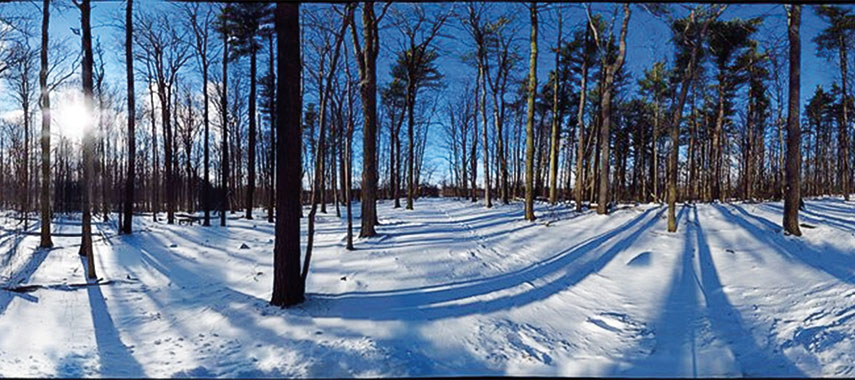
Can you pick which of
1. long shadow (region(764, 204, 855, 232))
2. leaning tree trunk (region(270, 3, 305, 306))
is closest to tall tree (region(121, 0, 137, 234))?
leaning tree trunk (region(270, 3, 305, 306))

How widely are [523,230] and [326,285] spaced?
22.6 ft

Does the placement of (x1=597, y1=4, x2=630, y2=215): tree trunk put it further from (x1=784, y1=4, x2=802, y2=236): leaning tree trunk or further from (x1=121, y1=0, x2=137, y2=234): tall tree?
(x1=121, y1=0, x2=137, y2=234): tall tree

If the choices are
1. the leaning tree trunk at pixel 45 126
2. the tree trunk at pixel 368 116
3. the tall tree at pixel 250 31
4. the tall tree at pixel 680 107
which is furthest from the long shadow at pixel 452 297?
the tall tree at pixel 250 31

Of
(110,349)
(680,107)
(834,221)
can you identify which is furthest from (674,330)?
(834,221)

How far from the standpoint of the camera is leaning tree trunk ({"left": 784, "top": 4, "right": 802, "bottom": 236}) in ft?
28.3

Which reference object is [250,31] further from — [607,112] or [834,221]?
[834,221]

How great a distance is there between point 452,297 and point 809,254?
7.45 m

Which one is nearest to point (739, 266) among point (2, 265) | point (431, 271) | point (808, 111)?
point (431, 271)

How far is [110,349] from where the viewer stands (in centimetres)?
425

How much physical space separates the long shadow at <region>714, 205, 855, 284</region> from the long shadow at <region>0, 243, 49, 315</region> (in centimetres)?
1304

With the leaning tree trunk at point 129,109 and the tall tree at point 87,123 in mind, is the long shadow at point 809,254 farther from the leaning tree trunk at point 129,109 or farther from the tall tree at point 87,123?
the leaning tree trunk at point 129,109

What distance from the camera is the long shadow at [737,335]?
3.78 meters

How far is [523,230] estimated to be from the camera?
36.1 ft

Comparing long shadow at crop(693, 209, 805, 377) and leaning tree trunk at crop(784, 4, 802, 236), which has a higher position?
leaning tree trunk at crop(784, 4, 802, 236)
